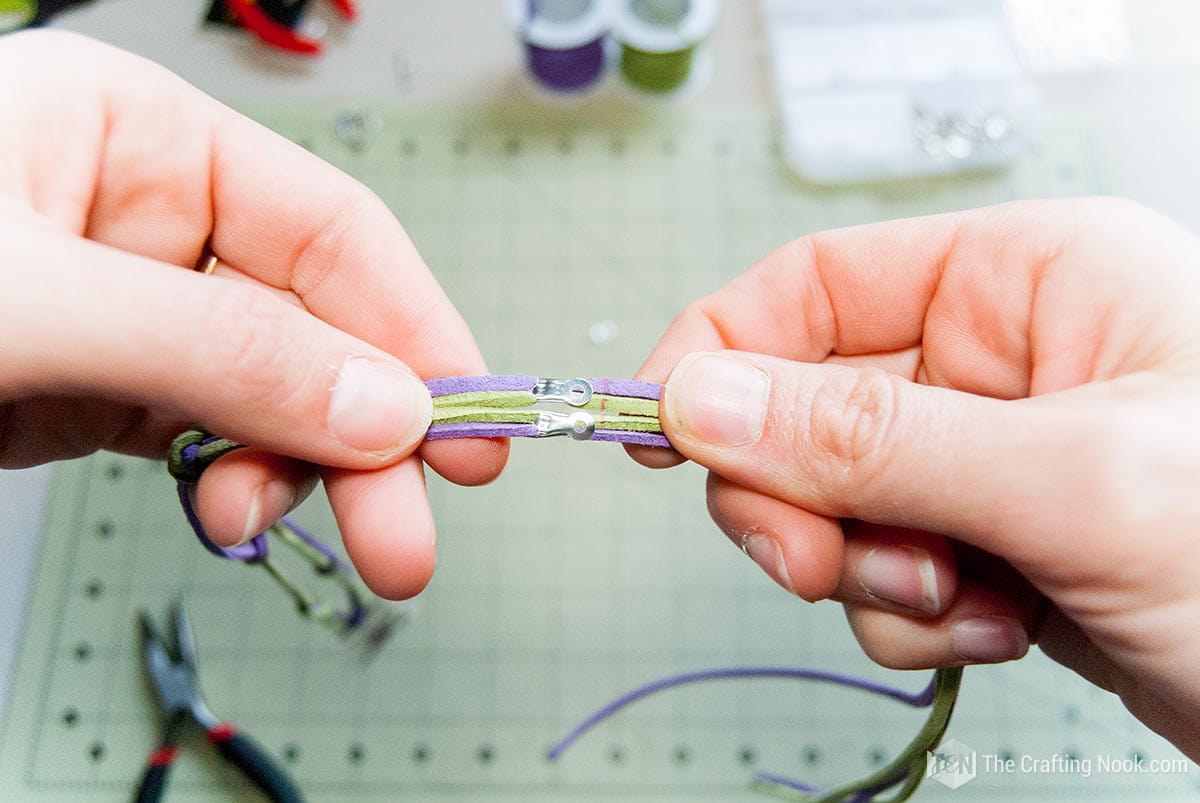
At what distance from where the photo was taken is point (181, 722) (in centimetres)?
123

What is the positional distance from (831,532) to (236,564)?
2.86 ft

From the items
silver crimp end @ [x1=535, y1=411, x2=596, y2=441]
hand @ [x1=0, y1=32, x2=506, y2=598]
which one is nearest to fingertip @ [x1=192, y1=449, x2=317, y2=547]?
hand @ [x1=0, y1=32, x2=506, y2=598]

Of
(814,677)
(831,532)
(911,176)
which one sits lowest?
(814,677)

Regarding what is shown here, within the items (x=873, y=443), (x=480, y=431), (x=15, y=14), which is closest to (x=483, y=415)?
(x=480, y=431)

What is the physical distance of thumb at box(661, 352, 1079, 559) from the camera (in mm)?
730

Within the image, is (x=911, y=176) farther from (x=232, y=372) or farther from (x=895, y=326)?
(x=232, y=372)

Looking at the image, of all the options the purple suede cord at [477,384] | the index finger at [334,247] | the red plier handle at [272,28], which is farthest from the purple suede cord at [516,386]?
the red plier handle at [272,28]

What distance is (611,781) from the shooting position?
4.04 ft

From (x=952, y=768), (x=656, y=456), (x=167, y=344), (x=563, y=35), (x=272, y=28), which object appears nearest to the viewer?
(x=167, y=344)

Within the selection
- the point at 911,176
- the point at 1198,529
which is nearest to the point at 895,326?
the point at 1198,529

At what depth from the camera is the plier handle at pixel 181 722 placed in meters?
1.18

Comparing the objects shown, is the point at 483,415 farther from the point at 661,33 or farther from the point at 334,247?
the point at 661,33

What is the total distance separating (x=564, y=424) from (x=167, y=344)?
0.34 meters

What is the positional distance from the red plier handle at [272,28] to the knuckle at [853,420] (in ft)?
3.99
